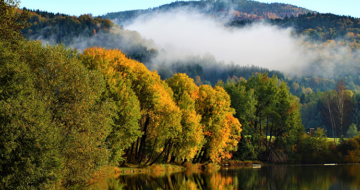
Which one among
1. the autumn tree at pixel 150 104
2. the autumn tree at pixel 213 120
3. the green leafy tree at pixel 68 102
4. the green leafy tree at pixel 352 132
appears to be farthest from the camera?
the green leafy tree at pixel 352 132

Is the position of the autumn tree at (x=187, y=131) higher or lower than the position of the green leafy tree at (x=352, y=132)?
lower

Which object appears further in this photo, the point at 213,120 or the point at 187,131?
the point at 213,120

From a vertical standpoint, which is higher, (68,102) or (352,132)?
(352,132)

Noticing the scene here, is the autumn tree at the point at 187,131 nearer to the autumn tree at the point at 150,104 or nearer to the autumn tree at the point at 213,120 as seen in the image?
the autumn tree at the point at 150,104

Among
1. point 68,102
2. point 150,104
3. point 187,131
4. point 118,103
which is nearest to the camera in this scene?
point 68,102

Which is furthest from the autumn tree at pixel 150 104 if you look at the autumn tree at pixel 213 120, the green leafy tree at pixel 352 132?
the green leafy tree at pixel 352 132

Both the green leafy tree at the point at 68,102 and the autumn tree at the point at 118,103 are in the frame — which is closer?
the green leafy tree at the point at 68,102

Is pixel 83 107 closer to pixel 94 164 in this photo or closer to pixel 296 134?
pixel 94 164

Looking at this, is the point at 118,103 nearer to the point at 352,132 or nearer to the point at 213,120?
the point at 213,120

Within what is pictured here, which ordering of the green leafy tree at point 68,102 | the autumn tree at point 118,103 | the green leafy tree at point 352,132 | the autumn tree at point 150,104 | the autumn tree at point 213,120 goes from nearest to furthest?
the green leafy tree at point 68,102
the autumn tree at point 118,103
the autumn tree at point 150,104
the autumn tree at point 213,120
the green leafy tree at point 352,132

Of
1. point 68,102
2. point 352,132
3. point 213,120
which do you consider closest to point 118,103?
point 68,102

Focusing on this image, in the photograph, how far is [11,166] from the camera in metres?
29.0

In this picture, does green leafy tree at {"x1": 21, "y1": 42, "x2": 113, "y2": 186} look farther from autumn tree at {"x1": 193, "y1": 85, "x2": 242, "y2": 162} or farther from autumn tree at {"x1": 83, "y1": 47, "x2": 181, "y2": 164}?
autumn tree at {"x1": 193, "y1": 85, "x2": 242, "y2": 162}

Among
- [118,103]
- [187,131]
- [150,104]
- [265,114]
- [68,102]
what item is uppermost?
[265,114]
